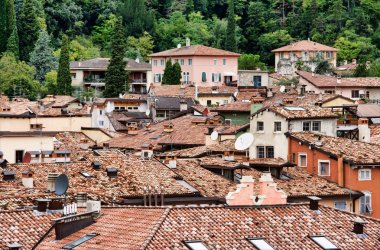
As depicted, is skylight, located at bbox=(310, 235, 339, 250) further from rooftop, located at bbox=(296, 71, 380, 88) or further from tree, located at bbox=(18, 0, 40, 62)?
tree, located at bbox=(18, 0, 40, 62)

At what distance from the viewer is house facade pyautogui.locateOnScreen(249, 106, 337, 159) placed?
4775cm

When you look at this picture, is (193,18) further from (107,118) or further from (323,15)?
(107,118)

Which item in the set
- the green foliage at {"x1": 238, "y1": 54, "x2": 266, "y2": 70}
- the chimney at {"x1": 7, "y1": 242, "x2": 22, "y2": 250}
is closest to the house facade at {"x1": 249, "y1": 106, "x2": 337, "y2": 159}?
the chimney at {"x1": 7, "y1": 242, "x2": 22, "y2": 250}

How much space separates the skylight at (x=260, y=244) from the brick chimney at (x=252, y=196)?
321 cm

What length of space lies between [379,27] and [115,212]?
373ft

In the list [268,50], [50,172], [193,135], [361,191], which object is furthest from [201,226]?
[268,50]

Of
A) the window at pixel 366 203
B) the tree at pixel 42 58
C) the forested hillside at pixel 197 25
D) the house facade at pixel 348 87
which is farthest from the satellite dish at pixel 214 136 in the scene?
the forested hillside at pixel 197 25

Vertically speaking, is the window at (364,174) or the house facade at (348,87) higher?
the house facade at (348,87)

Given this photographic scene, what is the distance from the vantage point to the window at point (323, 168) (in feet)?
150

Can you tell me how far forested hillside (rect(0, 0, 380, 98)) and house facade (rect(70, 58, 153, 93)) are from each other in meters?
3.72

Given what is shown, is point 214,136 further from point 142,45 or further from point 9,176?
point 142,45

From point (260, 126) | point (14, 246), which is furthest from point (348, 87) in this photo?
point (14, 246)

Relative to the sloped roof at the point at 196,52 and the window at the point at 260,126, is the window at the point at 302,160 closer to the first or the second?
→ the window at the point at 260,126

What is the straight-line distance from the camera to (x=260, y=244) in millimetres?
27062
